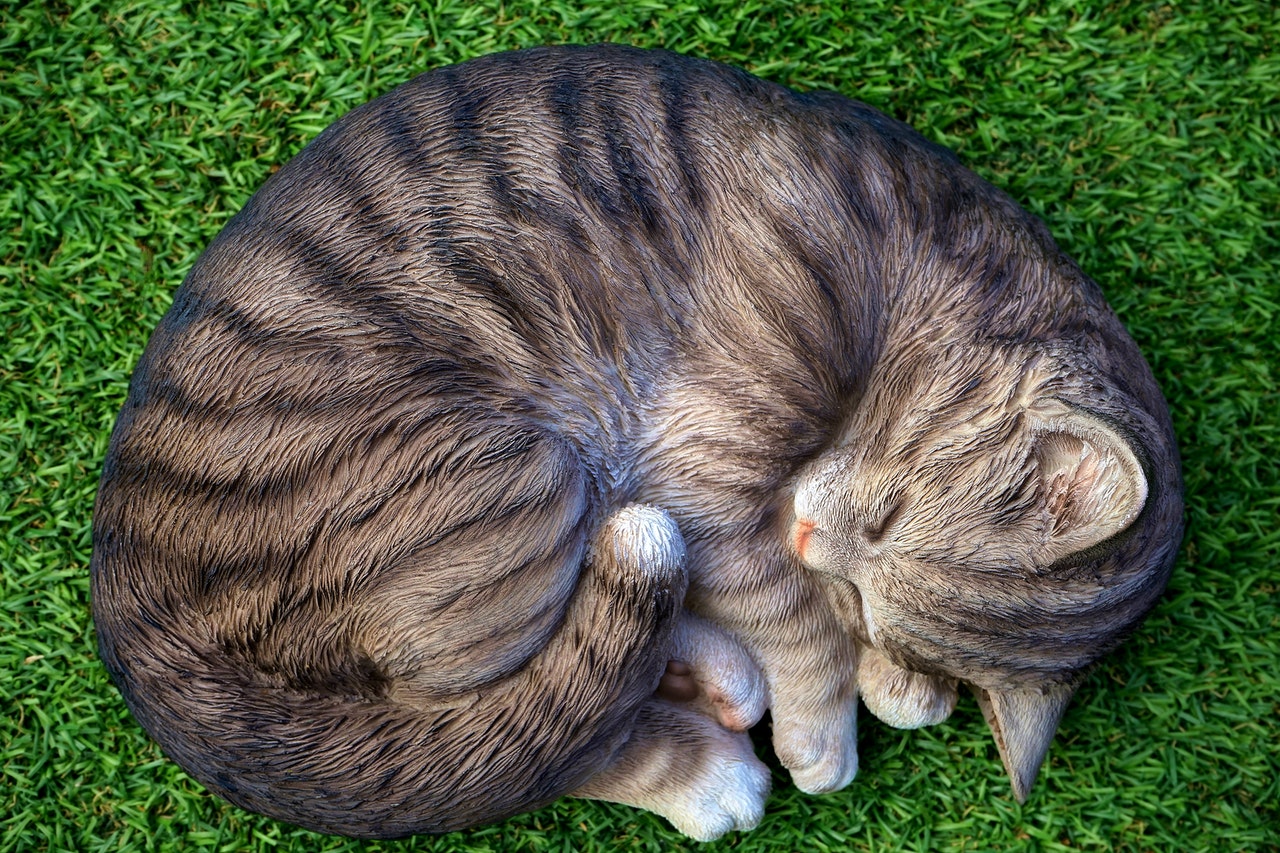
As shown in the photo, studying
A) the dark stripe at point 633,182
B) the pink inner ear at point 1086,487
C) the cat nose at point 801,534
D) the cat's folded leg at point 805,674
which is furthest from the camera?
the cat's folded leg at point 805,674

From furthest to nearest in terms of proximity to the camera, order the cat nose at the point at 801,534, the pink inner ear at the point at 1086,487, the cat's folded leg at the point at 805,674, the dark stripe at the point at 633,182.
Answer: the cat's folded leg at the point at 805,674 → the cat nose at the point at 801,534 → the dark stripe at the point at 633,182 → the pink inner ear at the point at 1086,487

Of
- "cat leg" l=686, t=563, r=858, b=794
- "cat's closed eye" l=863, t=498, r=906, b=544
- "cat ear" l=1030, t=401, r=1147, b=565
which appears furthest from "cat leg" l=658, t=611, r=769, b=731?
"cat ear" l=1030, t=401, r=1147, b=565

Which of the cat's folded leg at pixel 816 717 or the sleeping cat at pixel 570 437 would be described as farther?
the cat's folded leg at pixel 816 717

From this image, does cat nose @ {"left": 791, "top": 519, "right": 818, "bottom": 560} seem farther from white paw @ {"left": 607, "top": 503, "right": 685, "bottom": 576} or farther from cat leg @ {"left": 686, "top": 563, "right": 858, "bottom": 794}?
white paw @ {"left": 607, "top": 503, "right": 685, "bottom": 576}

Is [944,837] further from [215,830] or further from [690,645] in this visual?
[215,830]

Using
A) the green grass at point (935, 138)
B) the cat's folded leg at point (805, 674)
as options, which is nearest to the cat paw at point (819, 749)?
the cat's folded leg at point (805, 674)

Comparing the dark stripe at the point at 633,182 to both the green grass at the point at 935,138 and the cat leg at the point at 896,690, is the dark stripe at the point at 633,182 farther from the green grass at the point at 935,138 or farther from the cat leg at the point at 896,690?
the cat leg at the point at 896,690

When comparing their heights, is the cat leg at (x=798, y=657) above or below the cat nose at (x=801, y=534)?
below
